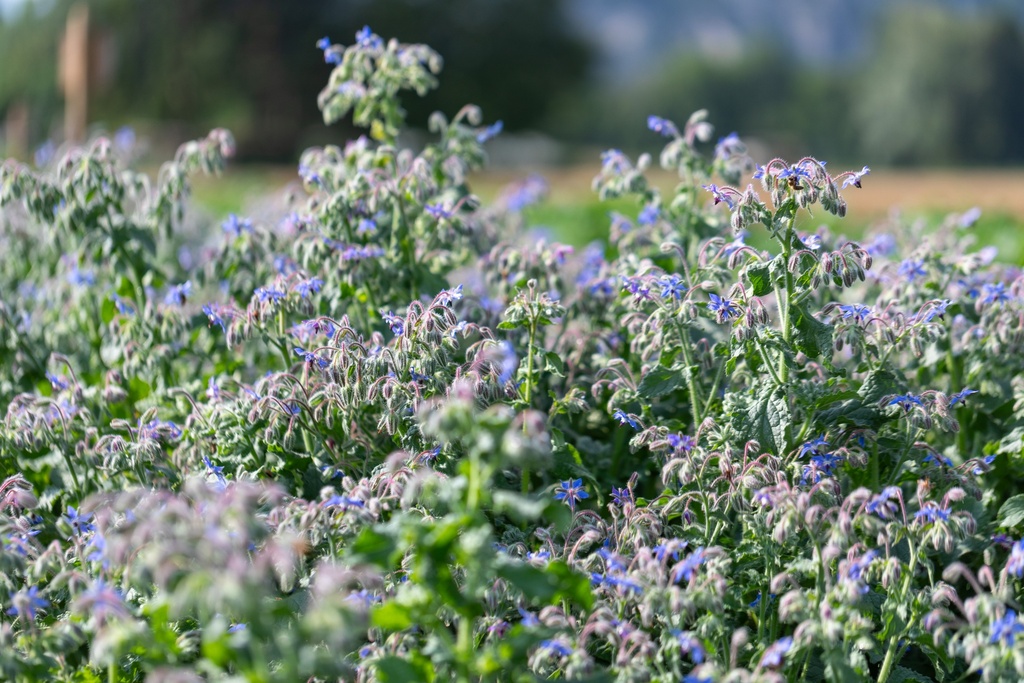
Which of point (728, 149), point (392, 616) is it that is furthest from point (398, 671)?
point (728, 149)

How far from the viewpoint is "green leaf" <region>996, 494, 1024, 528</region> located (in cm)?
224

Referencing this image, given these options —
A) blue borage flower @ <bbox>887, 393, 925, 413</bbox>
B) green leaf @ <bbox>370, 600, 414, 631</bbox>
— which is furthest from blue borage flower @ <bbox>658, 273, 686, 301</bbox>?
green leaf @ <bbox>370, 600, 414, 631</bbox>

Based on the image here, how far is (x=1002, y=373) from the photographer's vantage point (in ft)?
9.41

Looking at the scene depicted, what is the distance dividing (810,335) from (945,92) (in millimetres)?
66283

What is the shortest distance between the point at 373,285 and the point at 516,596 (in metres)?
1.05

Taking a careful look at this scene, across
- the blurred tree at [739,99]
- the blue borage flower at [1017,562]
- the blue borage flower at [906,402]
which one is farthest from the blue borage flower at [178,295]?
the blurred tree at [739,99]

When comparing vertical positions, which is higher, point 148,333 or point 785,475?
point 148,333

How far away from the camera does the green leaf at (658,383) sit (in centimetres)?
235

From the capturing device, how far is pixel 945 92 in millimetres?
62188

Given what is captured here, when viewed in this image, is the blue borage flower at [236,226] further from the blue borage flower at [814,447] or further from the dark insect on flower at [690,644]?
the dark insect on flower at [690,644]

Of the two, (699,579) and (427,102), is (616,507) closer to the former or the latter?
(699,579)

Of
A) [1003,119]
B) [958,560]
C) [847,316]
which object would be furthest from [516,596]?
[1003,119]

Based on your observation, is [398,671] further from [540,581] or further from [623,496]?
[623,496]

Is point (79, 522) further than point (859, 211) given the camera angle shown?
No
